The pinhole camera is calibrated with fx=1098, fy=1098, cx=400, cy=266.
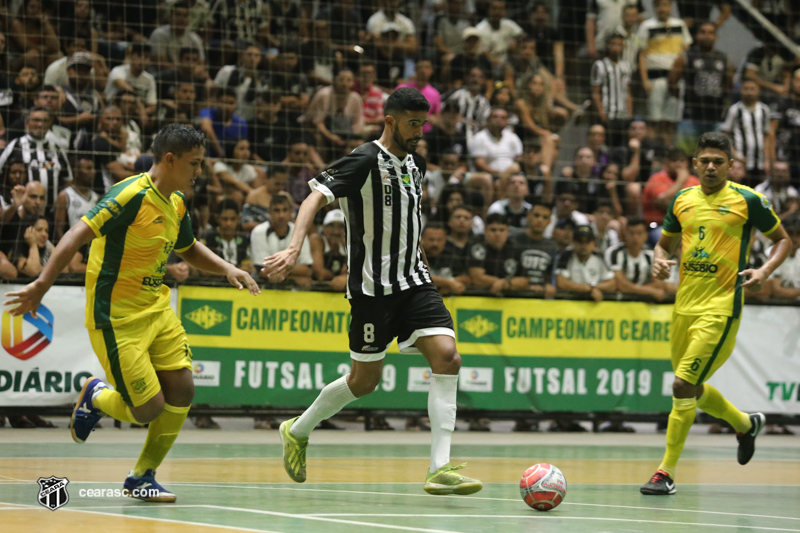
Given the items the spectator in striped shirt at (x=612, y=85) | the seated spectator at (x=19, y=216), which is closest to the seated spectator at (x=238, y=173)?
the seated spectator at (x=19, y=216)

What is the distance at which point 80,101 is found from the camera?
13469 mm

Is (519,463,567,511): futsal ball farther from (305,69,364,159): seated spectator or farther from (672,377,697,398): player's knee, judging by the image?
(305,69,364,159): seated spectator

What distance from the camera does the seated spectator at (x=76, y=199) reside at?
472 inches

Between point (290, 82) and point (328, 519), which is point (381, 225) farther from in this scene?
point (290, 82)

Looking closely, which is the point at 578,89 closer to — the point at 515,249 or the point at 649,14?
the point at 649,14

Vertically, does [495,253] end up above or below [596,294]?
above

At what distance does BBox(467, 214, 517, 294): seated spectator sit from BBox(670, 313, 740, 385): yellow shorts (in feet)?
16.3

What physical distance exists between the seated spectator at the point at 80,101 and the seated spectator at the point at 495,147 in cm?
503

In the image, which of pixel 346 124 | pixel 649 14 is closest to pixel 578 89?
pixel 649 14

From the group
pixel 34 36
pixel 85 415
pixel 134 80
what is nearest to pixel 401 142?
pixel 85 415

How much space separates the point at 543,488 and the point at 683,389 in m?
2.05

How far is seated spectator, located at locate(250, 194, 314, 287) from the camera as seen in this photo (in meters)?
12.3

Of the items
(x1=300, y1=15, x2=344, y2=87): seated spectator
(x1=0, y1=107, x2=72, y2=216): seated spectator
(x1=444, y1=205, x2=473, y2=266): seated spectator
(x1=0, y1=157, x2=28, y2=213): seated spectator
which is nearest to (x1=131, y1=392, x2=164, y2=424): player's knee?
(x1=0, y1=157, x2=28, y2=213): seated spectator

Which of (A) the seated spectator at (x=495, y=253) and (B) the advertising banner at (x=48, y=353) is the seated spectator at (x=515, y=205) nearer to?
(A) the seated spectator at (x=495, y=253)
